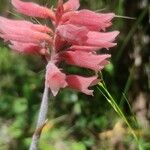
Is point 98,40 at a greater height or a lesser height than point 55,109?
greater

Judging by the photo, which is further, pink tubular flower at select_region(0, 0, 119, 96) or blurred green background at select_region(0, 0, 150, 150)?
blurred green background at select_region(0, 0, 150, 150)

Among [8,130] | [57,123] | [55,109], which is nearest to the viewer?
[8,130]

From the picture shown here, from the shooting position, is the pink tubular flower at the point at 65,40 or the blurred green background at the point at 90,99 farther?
the blurred green background at the point at 90,99

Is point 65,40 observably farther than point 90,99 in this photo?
No

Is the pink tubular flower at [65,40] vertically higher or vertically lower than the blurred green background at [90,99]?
higher

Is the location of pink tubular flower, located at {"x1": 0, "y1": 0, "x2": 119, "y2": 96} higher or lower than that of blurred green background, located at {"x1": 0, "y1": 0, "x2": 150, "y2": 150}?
higher

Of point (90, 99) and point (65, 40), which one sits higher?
point (65, 40)

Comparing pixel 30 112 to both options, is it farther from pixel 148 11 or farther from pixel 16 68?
pixel 148 11

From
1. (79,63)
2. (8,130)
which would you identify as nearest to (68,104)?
(8,130)
